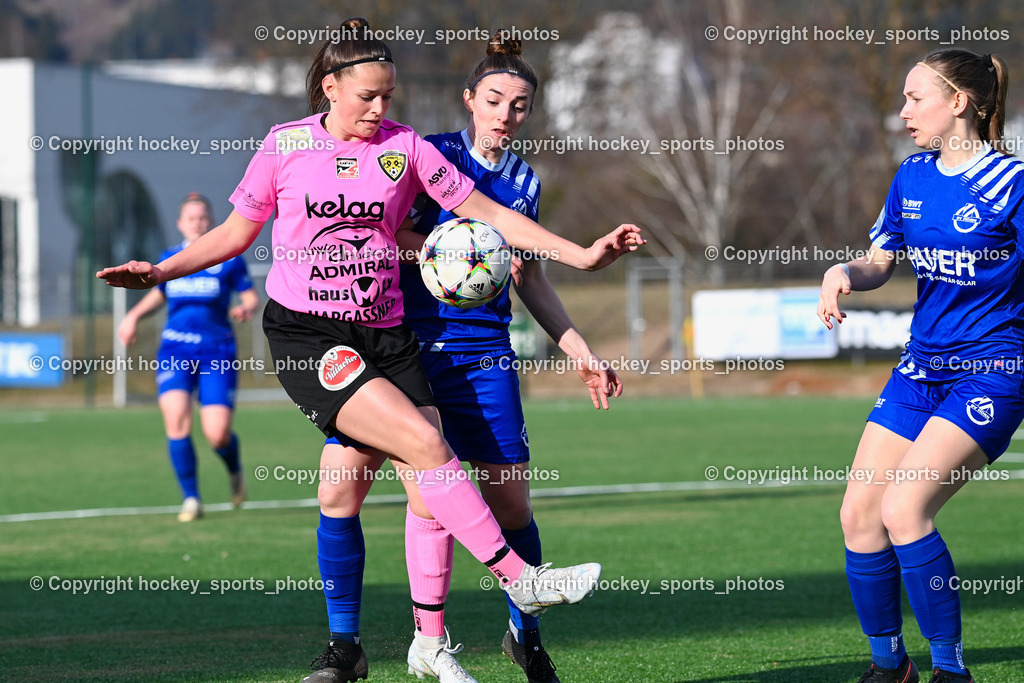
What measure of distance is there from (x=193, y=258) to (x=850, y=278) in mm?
2330

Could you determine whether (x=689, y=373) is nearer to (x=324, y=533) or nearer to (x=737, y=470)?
(x=737, y=470)

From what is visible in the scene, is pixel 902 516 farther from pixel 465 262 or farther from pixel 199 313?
pixel 199 313

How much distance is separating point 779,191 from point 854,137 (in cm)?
402

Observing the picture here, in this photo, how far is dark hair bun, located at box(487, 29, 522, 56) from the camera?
481cm

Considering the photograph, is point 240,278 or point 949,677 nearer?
point 949,677

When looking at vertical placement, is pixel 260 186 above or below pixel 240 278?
above

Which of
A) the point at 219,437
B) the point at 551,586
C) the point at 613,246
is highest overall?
the point at 613,246

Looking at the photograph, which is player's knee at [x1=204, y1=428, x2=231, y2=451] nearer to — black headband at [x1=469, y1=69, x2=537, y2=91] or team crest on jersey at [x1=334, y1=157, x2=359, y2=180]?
black headband at [x1=469, y1=69, x2=537, y2=91]

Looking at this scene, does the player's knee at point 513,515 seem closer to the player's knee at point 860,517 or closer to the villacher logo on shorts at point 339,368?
the villacher logo on shorts at point 339,368

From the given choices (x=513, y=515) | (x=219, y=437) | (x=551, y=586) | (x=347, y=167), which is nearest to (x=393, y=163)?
(x=347, y=167)

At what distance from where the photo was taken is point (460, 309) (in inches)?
185

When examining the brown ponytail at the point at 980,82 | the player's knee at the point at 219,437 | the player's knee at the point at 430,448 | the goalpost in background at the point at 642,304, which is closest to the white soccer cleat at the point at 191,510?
the player's knee at the point at 219,437

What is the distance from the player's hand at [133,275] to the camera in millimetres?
4273

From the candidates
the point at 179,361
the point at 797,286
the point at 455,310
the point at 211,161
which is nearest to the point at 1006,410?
the point at 455,310
